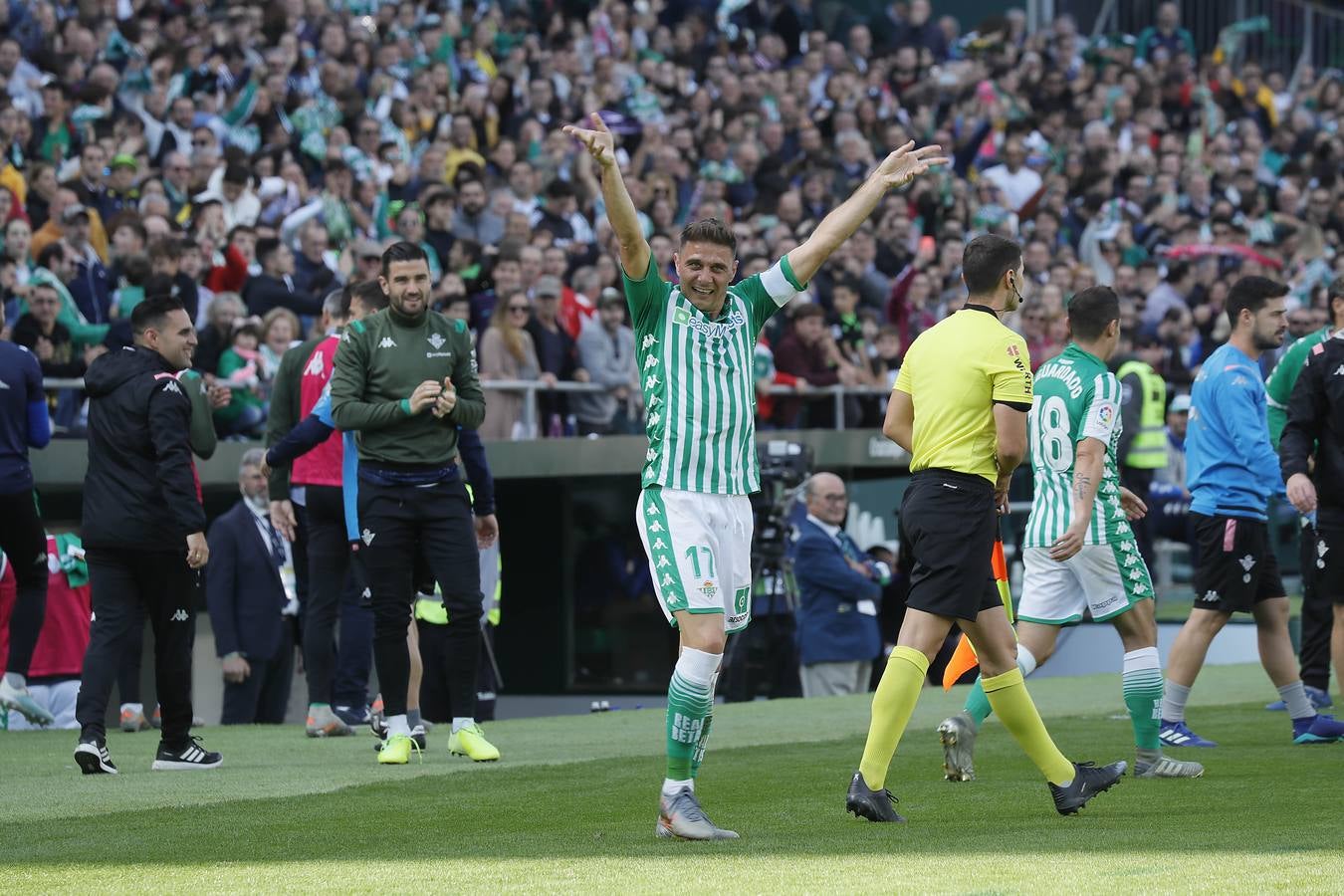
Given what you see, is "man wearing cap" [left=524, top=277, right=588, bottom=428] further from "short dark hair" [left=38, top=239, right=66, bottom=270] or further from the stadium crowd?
"short dark hair" [left=38, top=239, right=66, bottom=270]

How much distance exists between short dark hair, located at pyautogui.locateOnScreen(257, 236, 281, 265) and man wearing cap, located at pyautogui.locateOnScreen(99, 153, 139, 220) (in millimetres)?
1174

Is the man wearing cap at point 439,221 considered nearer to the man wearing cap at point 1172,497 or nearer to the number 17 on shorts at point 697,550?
the man wearing cap at point 1172,497

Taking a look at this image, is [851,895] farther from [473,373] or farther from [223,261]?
[223,261]

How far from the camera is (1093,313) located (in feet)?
27.4

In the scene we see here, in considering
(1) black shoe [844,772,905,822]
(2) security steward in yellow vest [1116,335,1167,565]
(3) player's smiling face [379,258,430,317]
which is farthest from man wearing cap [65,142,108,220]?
(1) black shoe [844,772,905,822]

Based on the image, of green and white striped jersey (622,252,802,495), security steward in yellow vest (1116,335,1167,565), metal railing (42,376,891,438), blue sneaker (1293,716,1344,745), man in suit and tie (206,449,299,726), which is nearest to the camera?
green and white striped jersey (622,252,802,495)

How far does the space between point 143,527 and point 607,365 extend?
8239 millimetres

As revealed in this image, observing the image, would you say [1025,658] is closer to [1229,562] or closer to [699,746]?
[1229,562]

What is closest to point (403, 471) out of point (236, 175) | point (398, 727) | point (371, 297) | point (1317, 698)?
point (398, 727)

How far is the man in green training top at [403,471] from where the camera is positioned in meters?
8.73

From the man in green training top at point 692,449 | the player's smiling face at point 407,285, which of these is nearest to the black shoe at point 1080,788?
the man in green training top at point 692,449

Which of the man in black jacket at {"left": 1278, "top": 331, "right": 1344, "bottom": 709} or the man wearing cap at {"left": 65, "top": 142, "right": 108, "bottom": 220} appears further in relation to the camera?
the man wearing cap at {"left": 65, "top": 142, "right": 108, "bottom": 220}

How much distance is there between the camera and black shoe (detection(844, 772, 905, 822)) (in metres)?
6.62

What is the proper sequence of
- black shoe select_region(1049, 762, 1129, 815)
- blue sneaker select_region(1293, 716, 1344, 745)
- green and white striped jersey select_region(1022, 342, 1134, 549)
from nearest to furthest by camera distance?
black shoe select_region(1049, 762, 1129, 815)
green and white striped jersey select_region(1022, 342, 1134, 549)
blue sneaker select_region(1293, 716, 1344, 745)
